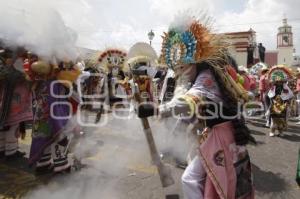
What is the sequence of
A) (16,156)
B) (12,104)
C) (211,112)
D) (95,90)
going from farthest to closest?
→ (95,90), (16,156), (12,104), (211,112)

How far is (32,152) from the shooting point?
14.2 ft

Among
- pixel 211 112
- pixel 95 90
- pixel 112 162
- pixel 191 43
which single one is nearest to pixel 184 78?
pixel 191 43

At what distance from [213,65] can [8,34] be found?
8.77ft

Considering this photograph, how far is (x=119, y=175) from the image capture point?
4.55 metres

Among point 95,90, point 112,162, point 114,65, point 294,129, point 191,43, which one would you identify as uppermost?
point 114,65

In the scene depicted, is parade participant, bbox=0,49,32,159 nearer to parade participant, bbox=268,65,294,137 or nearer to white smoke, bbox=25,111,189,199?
white smoke, bbox=25,111,189,199

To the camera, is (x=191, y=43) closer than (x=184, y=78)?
Yes

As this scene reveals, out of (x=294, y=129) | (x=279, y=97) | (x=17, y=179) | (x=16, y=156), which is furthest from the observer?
(x=294, y=129)

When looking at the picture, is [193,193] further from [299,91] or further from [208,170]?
[299,91]

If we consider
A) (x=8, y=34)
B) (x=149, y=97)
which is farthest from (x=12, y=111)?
(x=149, y=97)

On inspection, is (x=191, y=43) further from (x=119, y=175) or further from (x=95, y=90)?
(x=95, y=90)

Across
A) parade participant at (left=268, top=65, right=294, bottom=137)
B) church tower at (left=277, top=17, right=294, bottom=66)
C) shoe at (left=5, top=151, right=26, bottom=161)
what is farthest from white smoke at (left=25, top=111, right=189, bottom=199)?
church tower at (left=277, top=17, right=294, bottom=66)

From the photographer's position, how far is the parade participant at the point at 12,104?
4.75 meters

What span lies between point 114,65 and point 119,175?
657 centimetres
